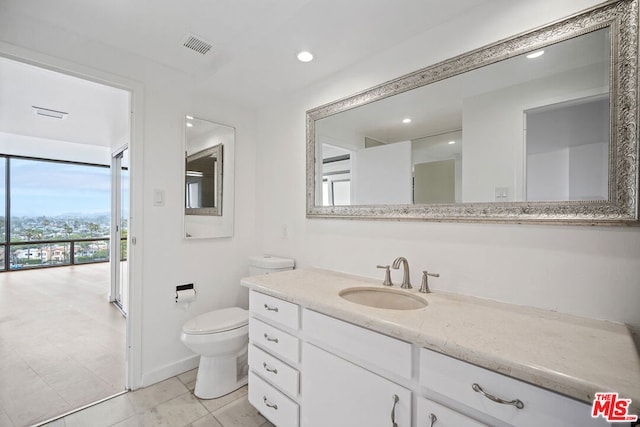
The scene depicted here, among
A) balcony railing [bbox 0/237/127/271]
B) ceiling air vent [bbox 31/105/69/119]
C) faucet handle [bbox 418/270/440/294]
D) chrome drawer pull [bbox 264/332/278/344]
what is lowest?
balcony railing [bbox 0/237/127/271]

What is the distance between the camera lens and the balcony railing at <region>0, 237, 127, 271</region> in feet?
18.0

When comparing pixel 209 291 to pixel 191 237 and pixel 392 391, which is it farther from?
pixel 392 391

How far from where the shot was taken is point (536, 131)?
1.24 meters

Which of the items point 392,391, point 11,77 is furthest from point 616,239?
point 11,77

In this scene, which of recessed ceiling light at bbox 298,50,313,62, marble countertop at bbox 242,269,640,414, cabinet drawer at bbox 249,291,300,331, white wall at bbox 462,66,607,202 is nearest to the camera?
marble countertop at bbox 242,269,640,414

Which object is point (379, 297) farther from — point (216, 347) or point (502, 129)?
point (216, 347)

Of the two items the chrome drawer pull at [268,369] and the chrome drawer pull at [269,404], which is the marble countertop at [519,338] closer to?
the chrome drawer pull at [268,369]

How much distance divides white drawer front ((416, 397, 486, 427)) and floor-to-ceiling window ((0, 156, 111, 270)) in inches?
233

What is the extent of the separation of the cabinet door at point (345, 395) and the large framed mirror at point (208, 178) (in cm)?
146

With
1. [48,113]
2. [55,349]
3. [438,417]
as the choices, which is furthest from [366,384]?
[48,113]

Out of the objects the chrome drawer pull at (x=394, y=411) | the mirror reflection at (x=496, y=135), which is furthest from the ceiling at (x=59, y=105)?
the chrome drawer pull at (x=394, y=411)

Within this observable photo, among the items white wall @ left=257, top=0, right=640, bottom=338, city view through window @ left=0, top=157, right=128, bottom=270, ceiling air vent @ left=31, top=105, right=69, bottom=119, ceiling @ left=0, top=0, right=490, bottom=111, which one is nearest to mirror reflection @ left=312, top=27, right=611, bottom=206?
white wall @ left=257, top=0, right=640, bottom=338

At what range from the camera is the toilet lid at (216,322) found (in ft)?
6.14

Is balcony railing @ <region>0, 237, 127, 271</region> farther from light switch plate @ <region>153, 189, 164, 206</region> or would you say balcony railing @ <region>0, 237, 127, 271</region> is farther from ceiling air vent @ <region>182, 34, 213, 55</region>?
ceiling air vent @ <region>182, 34, 213, 55</region>
